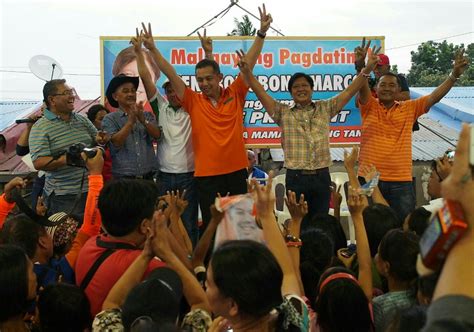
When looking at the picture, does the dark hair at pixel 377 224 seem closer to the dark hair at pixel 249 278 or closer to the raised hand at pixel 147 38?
the dark hair at pixel 249 278

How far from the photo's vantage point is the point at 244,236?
2.51 metres

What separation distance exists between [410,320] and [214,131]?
313 centimetres

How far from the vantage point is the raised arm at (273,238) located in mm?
2248

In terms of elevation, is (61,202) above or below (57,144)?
below

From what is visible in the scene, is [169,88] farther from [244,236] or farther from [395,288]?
[395,288]

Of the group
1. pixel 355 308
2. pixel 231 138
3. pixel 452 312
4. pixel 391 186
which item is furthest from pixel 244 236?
pixel 391 186

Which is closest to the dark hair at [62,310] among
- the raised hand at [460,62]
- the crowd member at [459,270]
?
the crowd member at [459,270]

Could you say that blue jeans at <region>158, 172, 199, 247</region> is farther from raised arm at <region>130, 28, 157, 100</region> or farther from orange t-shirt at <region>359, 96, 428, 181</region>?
orange t-shirt at <region>359, 96, 428, 181</region>

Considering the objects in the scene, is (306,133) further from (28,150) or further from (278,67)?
(28,150)

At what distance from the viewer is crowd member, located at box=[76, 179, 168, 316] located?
7.47 ft

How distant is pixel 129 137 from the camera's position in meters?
4.68

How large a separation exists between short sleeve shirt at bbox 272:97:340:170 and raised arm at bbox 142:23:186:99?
887mm

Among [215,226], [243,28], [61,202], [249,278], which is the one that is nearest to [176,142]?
[61,202]

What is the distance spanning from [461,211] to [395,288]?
166cm
